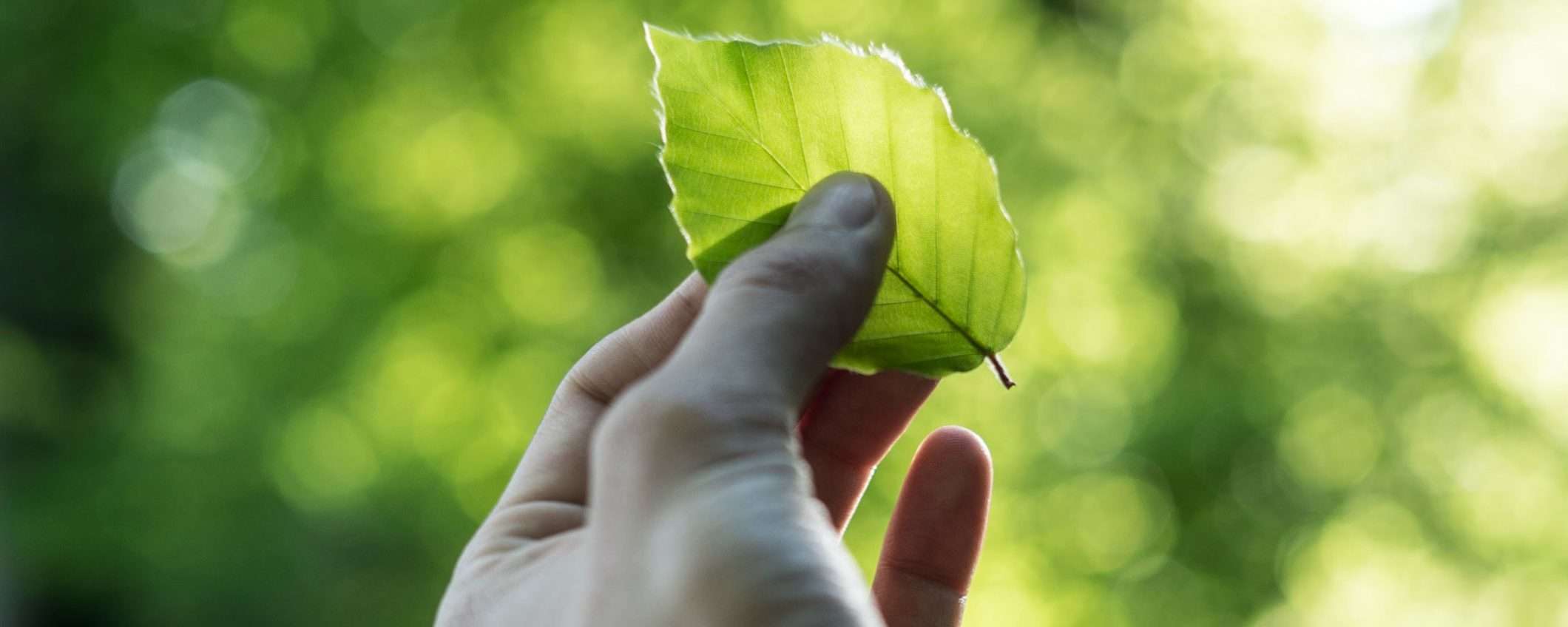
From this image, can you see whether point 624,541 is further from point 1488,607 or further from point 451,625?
point 1488,607

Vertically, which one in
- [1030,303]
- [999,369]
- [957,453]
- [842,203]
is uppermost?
[842,203]

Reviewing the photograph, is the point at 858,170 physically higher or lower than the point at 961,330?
higher

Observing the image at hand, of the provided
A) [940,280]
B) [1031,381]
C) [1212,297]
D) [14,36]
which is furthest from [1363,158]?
[14,36]

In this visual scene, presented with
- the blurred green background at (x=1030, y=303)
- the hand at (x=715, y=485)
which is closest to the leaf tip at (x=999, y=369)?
the hand at (x=715, y=485)

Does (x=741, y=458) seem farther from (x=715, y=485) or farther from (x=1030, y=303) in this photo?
(x=1030, y=303)

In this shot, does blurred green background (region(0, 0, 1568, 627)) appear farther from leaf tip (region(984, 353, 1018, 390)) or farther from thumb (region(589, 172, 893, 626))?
thumb (region(589, 172, 893, 626))


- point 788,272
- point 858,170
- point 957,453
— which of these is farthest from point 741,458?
point 957,453
